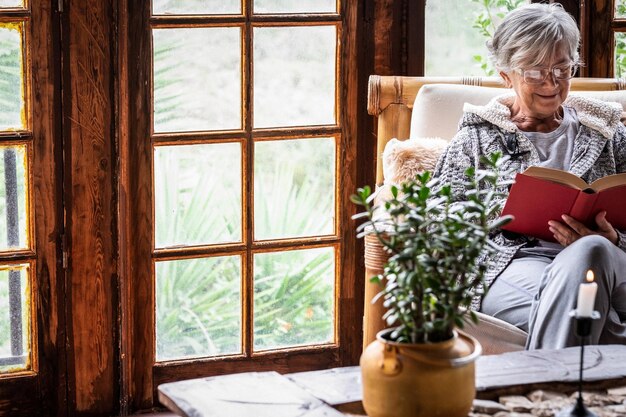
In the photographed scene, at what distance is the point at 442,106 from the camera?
115 inches

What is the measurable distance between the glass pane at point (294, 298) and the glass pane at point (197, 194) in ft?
0.54

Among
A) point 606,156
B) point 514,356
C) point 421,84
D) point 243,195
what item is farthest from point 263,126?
point 514,356

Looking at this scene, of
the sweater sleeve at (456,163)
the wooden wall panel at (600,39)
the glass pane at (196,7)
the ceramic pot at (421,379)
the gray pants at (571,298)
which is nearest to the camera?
the ceramic pot at (421,379)

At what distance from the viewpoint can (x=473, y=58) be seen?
10.9 feet

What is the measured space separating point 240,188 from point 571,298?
45.5 inches

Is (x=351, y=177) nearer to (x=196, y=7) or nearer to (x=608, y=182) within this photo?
(x=196, y=7)

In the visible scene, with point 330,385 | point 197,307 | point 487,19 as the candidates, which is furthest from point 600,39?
point 330,385

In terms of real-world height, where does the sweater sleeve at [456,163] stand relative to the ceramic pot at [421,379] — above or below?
above

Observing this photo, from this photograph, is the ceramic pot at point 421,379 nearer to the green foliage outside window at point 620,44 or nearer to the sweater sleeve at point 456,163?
the sweater sleeve at point 456,163

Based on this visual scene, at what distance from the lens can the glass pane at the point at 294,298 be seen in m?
3.19

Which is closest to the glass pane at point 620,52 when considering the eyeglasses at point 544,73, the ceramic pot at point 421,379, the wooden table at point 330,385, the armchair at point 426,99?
the armchair at point 426,99

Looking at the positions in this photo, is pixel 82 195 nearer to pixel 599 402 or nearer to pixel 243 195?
pixel 243 195

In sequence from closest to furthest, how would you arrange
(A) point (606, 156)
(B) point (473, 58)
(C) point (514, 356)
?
(C) point (514, 356), (A) point (606, 156), (B) point (473, 58)

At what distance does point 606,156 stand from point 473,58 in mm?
696
